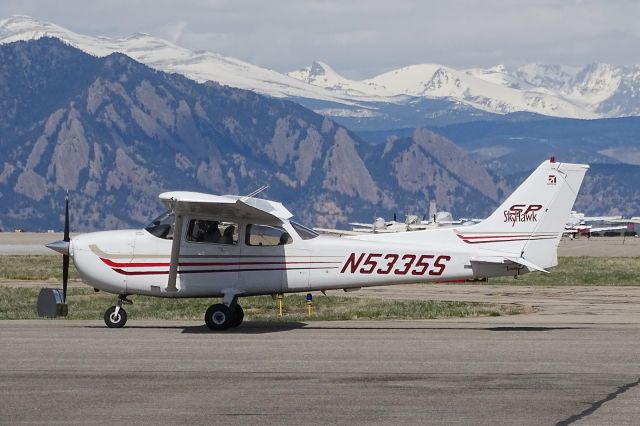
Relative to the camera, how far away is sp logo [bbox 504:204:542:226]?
902 inches

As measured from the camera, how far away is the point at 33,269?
5656 cm

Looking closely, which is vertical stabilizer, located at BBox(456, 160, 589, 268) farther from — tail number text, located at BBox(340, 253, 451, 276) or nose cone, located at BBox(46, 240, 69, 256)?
nose cone, located at BBox(46, 240, 69, 256)

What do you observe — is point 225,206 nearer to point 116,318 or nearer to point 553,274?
point 116,318

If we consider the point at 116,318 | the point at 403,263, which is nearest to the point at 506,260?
the point at 403,263

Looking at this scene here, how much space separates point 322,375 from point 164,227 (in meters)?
7.09

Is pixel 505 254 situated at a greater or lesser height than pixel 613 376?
greater

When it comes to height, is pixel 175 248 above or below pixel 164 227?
below

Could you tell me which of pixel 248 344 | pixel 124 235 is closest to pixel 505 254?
pixel 248 344

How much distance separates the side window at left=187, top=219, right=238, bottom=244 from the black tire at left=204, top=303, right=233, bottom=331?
1109mm

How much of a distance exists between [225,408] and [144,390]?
162cm

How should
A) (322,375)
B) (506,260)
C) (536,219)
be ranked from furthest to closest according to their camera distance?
(536,219), (506,260), (322,375)

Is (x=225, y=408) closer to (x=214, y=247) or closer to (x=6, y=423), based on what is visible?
(x=6, y=423)

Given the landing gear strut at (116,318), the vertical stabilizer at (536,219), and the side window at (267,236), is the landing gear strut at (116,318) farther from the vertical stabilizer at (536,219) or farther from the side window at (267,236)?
the vertical stabilizer at (536,219)

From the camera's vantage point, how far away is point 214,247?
2319cm
